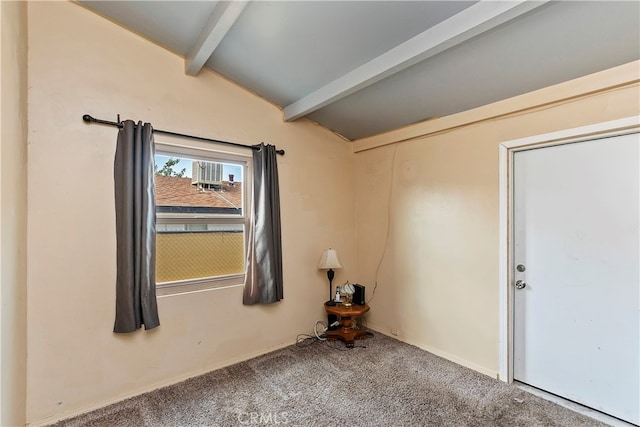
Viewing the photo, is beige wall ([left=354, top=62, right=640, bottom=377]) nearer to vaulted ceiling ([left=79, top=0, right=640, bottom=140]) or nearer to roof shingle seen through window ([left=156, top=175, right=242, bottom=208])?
vaulted ceiling ([left=79, top=0, right=640, bottom=140])

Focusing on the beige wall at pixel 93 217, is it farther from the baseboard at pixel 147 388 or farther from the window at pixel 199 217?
the window at pixel 199 217

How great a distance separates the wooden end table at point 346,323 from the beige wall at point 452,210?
408 mm

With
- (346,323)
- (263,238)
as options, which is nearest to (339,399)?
(346,323)

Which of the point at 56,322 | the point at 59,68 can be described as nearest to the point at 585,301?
the point at 56,322

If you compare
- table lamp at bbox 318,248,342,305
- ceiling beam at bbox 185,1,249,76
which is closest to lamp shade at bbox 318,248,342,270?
table lamp at bbox 318,248,342,305

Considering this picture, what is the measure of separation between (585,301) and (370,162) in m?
2.24

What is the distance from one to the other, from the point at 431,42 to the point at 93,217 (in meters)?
2.49

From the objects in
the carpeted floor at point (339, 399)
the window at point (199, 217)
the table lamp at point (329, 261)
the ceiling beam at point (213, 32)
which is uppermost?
the ceiling beam at point (213, 32)

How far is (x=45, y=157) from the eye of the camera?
188cm

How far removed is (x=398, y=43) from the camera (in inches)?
76.0

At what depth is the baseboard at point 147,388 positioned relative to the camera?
6.16ft

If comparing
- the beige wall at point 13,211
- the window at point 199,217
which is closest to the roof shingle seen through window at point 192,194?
the window at point 199,217

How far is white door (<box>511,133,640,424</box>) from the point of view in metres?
1.87

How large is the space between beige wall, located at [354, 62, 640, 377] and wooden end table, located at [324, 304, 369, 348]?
41 cm
